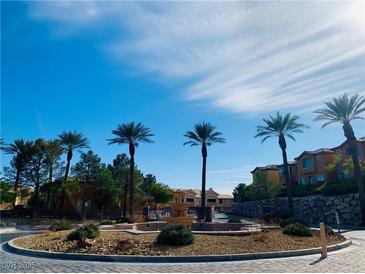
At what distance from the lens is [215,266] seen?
10.6 metres

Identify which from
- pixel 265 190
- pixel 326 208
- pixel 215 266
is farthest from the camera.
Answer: pixel 265 190

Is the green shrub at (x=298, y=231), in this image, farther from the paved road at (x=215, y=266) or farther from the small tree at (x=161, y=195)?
the small tree at (x=161, y=195)

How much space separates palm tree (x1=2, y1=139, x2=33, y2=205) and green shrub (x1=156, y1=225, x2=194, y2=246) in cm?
3994

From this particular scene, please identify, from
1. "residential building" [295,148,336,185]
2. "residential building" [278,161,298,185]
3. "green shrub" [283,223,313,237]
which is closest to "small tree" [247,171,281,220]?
"residential building" [295,148,336,185]

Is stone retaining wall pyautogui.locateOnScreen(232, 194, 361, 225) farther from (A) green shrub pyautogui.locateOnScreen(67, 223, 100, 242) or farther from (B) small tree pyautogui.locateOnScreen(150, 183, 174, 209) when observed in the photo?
(A) green shrub pyautogui.locateOnScreen(67, 223, 100, 242)

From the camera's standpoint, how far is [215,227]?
26.2 meters

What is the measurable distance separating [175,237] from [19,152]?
4248 centimetres

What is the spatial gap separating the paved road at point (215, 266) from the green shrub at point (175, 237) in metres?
2.53

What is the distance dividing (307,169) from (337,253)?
46.3 meters

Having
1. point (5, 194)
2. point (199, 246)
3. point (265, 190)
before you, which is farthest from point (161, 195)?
point (199, 246)

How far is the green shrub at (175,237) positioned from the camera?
13.6 meters

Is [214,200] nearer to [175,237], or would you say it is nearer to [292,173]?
[292,173]

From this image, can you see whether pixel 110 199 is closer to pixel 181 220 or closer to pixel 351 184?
pixel 181 220

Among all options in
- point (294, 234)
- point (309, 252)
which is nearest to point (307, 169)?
point (294, 234)
